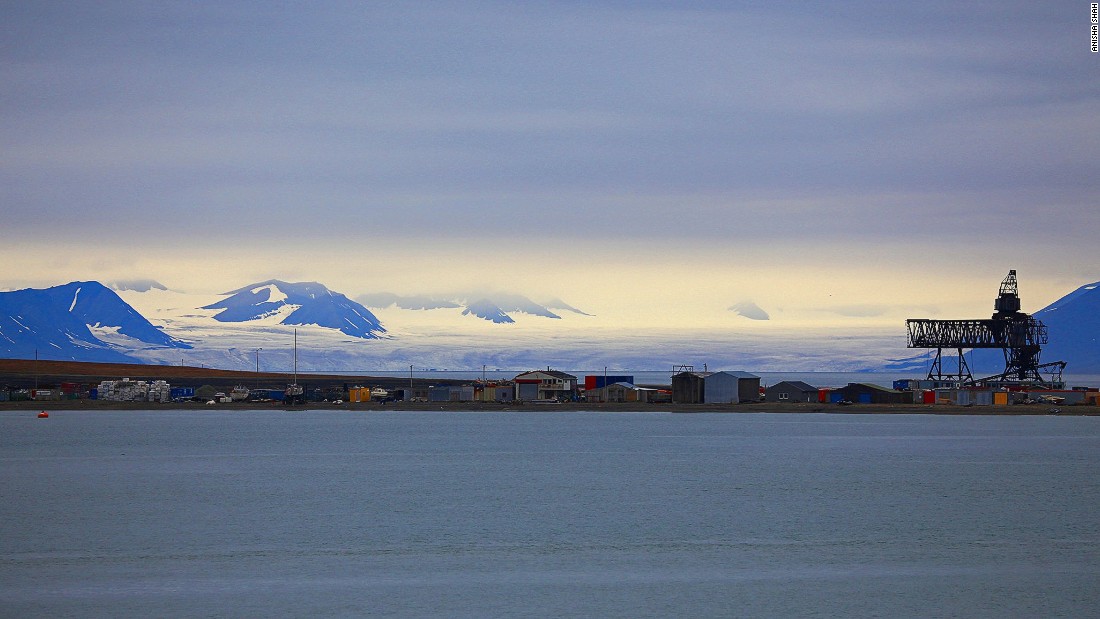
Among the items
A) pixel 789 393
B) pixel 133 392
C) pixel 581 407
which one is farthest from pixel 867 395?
pixel 133 392

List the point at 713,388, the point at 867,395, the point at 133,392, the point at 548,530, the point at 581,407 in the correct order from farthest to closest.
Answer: the point at 133,392 < the point at 867,395 < the point at 713,388 < the point at 581,407 < the point at 548,530

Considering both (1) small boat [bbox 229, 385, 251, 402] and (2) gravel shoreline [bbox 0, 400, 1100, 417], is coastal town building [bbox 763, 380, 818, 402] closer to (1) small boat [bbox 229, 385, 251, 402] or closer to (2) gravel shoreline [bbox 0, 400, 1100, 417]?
(2) gravel shoreline [bbox 0, 400, 1100, 417]

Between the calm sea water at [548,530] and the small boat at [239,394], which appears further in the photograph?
the small boat at [239,394]

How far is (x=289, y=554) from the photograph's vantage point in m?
42.2

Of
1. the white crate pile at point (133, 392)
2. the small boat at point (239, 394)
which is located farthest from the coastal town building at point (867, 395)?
the white crate pile at point (133, 392)

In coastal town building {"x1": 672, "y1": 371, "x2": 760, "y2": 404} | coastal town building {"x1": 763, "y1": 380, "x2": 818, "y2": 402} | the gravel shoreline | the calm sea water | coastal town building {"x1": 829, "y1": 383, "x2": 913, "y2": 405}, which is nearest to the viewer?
the calm sea water

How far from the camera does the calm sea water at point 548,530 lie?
114ft

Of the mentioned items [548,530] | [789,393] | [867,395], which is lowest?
[548,530]

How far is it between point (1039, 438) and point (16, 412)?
420 ft

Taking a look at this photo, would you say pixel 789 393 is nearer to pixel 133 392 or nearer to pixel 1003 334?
pixel 1003 334

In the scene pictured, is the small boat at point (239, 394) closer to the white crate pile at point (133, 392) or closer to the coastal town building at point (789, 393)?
the white crate pile at point (133, 392)

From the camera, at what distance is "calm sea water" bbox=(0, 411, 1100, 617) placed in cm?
3475

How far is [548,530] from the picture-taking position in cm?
4831

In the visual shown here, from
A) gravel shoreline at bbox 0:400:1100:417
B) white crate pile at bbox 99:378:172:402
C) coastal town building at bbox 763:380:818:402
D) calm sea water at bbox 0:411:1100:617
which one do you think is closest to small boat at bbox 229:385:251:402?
gravel shoreline at bbox 0:400:1100:417
